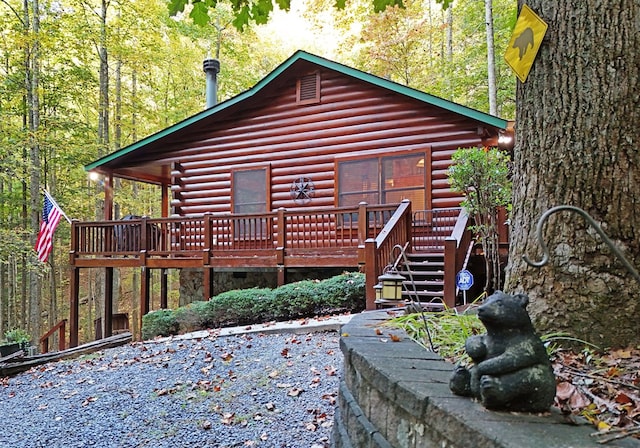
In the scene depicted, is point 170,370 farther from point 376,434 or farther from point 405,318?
point 376,434

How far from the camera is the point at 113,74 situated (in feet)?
81.5

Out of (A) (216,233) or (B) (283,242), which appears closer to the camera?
(B) (283,242)

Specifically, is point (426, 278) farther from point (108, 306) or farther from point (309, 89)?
point (108, 306)

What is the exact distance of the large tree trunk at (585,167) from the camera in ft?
7.75

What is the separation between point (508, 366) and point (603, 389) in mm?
631

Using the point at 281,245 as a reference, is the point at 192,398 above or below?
below

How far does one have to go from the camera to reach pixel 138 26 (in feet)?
62.5

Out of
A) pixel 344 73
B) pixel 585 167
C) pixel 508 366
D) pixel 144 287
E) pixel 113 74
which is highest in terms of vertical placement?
pixel 113 74

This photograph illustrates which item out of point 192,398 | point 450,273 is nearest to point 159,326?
point 192,398

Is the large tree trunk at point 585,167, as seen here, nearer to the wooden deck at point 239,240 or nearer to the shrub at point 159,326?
the wooden deck at point 239,240

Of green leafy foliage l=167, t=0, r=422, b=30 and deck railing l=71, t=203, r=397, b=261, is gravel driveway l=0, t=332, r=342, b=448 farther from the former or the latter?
green leafy foliage l=167, t=0, r=422, b=30

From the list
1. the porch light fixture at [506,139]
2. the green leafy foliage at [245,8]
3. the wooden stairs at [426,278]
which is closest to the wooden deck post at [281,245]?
the wooden stairs at [426,278]

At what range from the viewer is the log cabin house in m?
9.35

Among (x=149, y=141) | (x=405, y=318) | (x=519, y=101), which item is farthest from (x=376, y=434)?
(x=149, y=141)
